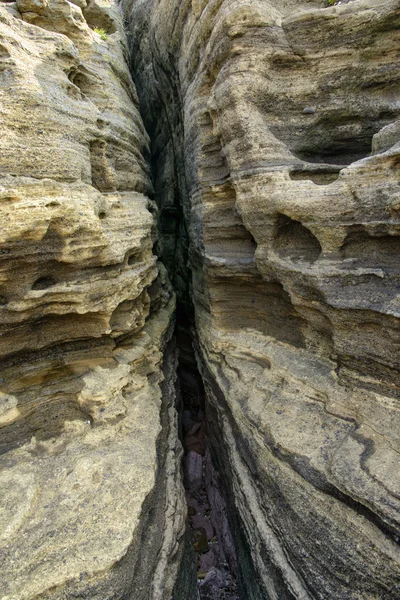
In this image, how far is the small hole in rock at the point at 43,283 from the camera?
15.6 ft

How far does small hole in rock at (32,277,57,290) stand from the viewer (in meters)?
4.75

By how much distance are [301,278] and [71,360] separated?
3998 millimetres

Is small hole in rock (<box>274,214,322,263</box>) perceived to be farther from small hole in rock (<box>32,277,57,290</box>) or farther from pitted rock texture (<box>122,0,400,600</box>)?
small hole in rock (<box>32,277,57,290</box>)

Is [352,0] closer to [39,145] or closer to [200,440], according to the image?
[39,145]

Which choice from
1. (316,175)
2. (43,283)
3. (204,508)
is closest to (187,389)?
(204,508)

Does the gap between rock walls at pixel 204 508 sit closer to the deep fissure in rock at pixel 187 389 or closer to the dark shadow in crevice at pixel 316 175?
the deep fissure in rock at pixel 187 389

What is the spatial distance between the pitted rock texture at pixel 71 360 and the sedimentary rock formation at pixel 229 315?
28mm

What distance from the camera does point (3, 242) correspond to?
4082 millimetres

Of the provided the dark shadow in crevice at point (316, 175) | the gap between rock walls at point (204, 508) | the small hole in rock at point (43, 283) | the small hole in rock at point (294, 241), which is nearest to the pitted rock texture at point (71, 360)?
the small hole in rock at point (43, 283)

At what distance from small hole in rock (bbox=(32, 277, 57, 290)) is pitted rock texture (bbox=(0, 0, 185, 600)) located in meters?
0.02

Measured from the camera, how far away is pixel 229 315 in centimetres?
738

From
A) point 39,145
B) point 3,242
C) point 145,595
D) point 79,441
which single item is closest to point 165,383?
point 79,441

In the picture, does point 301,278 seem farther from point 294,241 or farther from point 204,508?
point 204,508

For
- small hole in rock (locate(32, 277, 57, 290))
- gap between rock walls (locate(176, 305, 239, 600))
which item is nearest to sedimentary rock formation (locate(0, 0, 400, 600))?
small hole in rock (locate(32, 277, 57, 290))
